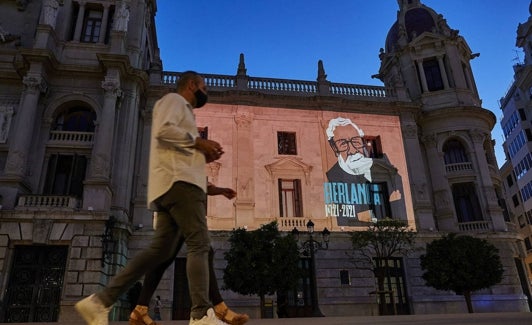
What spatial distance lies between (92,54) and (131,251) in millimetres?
10097

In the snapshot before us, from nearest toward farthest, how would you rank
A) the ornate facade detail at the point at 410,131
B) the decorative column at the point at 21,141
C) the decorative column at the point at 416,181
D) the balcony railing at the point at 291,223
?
1. the decorative column at the point at 21,141
2. the balcony railing at the point at 291,223
3. the decorative column at the point at 416,181
4. the ornate facade detail at the point at 410,131

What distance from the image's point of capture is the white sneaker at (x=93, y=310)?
284 centimetres

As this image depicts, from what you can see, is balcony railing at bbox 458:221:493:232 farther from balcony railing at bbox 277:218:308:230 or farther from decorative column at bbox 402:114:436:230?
balcony railing at bbox 277:218:308:230

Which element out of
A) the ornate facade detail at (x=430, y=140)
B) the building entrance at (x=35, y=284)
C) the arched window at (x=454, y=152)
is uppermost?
the ornate facade detail at (x=430, y=140)

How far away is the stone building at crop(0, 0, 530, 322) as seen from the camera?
1495 cm

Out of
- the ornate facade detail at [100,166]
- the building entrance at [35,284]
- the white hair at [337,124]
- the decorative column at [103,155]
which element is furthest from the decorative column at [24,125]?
the white hair at [337,124]

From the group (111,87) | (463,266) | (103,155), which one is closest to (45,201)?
(103,155)

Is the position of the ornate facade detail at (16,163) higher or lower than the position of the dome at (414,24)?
lower

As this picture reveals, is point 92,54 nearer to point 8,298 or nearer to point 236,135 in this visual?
point 236,135

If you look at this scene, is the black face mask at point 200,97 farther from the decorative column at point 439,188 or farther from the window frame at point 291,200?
the decorative column at point 439,188

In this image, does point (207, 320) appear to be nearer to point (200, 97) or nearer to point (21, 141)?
point (200, 97)

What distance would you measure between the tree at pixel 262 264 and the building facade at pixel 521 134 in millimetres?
31907

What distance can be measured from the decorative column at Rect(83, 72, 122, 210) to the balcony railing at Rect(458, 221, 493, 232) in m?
18.3

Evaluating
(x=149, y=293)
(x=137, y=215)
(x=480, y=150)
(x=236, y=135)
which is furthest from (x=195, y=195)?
(x=480, y=150)
